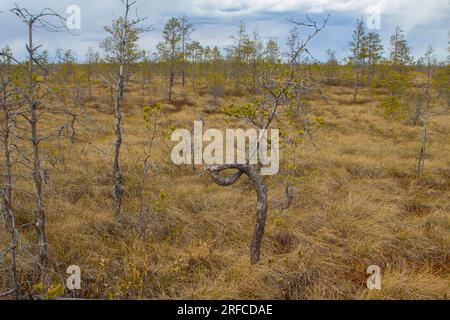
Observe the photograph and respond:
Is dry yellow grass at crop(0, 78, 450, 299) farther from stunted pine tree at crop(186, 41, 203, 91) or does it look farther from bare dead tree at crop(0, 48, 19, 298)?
stunted pine tree at crop(186, 41, 203, 91)

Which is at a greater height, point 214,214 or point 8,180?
point 8,180

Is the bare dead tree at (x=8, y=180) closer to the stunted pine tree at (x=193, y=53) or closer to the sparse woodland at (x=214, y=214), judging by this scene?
the sparse woodland at (x=214, y=214)

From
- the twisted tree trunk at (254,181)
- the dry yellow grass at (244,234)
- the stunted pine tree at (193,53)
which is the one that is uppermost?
the stunted pine tree at (193,53)

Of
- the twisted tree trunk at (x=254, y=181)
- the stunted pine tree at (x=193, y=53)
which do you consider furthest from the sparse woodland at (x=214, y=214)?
the stunted pine tree at (x=193, y=53)

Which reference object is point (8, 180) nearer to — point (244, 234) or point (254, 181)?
point (254, 181)

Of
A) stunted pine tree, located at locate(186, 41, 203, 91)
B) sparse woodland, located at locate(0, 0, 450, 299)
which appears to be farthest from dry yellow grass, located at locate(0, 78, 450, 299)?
stunted pine tree, located at locate(186, 41, 203, 91)

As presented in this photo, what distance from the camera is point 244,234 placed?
6.52 metres

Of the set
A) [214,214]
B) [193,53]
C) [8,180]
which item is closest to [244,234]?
[214,214]

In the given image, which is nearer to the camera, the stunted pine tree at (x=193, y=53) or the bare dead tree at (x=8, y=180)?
the bare dead tree at (x=8, y=180)

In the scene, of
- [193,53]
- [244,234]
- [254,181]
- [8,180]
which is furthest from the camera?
[193,53]

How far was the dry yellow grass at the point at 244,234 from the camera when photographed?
4.91 metres
